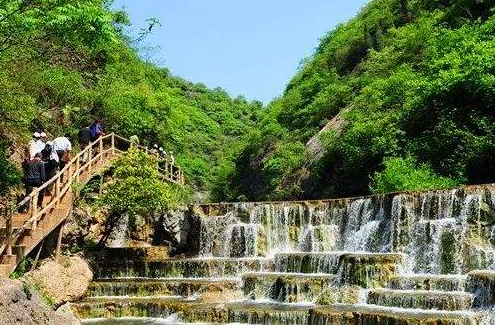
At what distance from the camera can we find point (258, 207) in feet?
68.4

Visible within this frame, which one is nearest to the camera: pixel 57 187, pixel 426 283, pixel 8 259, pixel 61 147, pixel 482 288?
pixel 482 288

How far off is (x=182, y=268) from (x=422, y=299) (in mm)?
→ 7619

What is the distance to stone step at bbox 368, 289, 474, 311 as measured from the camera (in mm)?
12266

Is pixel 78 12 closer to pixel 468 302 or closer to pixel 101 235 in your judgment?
pixel 468 302

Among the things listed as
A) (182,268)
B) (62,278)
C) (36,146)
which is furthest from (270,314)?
(36,146)

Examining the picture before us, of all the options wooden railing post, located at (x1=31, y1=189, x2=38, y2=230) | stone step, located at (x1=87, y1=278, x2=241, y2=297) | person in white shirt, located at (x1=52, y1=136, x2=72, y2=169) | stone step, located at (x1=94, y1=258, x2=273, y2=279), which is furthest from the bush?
wooden railing post, located at (x1=31, y1=189, x2=38, y2=230)

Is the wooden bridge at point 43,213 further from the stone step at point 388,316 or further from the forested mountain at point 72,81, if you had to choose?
the stone step at point 388,316

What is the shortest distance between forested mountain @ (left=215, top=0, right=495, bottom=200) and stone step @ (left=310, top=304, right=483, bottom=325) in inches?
313

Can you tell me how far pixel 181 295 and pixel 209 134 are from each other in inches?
1800

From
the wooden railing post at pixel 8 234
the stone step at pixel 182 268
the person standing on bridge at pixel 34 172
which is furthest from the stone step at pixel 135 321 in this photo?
A: the person standing on bridge at pixel 34 172

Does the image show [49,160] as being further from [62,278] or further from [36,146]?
[62,278]

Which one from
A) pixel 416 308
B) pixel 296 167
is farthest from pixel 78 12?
pixel 296 167

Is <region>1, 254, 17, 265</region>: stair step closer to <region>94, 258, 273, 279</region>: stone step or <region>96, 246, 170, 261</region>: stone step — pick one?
<region>94, 258, 273, 279</region>: stone step

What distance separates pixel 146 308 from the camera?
14750mm
